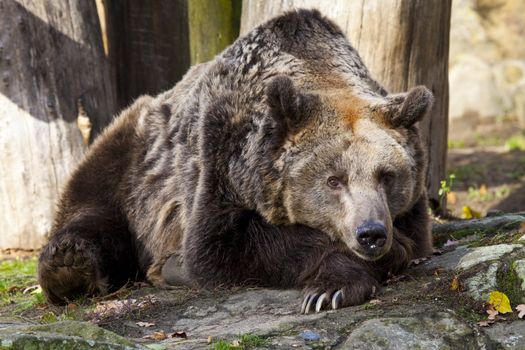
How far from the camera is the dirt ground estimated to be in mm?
11344

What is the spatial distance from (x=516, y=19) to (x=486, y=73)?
1694 mm

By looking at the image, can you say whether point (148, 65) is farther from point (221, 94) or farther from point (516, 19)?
point (516, 19)

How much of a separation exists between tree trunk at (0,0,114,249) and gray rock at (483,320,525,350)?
4.79 meters

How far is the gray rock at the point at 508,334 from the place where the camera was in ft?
15.1

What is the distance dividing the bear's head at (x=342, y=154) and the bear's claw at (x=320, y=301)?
289 millimetres

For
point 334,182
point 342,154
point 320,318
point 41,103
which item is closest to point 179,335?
point 320,318

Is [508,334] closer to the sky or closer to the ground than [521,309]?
closer to the ground

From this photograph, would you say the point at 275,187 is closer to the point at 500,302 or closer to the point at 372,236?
the point at 372,236

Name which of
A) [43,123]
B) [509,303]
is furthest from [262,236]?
[43,123]

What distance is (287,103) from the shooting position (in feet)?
18.0

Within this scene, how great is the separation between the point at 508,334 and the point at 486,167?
904 cm

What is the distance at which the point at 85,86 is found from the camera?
8.62 m

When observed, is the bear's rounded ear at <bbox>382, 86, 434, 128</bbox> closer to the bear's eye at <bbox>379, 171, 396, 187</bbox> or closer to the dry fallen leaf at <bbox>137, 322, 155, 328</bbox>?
the bear's eye at <bbox>379, 171, 396, 187</bbox>

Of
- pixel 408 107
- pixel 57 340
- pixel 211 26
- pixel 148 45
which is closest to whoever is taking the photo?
pixel 57 340
